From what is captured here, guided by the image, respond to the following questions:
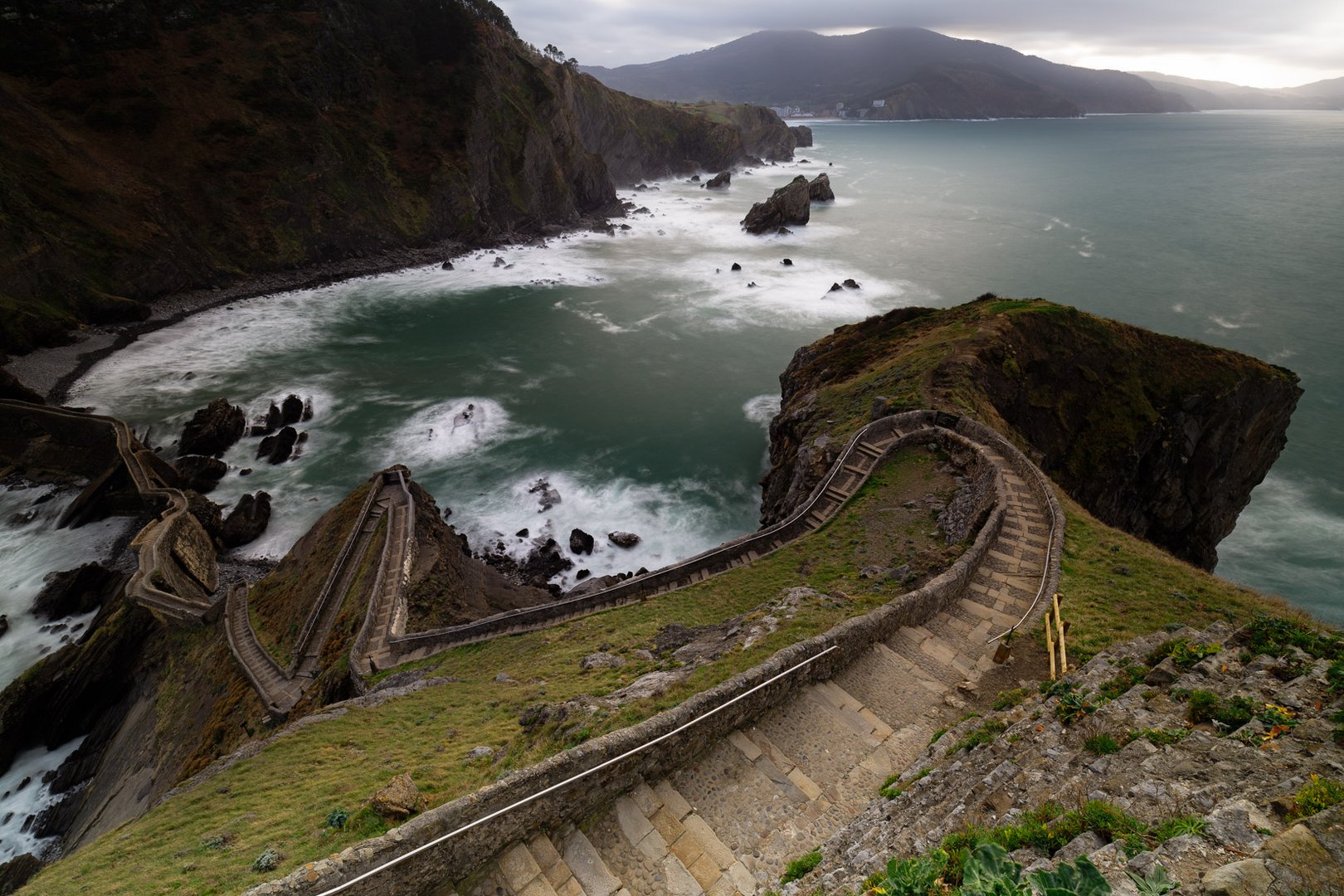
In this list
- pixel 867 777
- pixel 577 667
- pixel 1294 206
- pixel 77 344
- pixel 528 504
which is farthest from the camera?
pixel 1294 206

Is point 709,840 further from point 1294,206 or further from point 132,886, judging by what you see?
point 1294,206

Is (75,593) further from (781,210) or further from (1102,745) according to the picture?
(781,210)

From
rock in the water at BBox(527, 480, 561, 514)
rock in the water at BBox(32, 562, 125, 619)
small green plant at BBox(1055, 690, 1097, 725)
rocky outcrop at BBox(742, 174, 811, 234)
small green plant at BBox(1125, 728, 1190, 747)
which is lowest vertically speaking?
rock in the water at BBox(527, 480, 561, 514)

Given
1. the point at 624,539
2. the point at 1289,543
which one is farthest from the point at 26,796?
the point at 1289,543

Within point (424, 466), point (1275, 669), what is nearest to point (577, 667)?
point (1275, 669)

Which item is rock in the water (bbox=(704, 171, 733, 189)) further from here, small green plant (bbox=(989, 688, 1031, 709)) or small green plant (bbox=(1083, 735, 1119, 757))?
small green plant (bbox=(1083, 735, 1119, 757))

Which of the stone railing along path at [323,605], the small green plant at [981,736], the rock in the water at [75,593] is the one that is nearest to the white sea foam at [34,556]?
the rock in the water at [75,593]

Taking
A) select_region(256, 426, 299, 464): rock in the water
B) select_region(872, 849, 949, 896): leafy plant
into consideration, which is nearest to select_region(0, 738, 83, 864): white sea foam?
select_region(256, 426, 299, 464): rock in the water

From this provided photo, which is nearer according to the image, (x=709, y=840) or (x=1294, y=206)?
(x=709, y=840)
